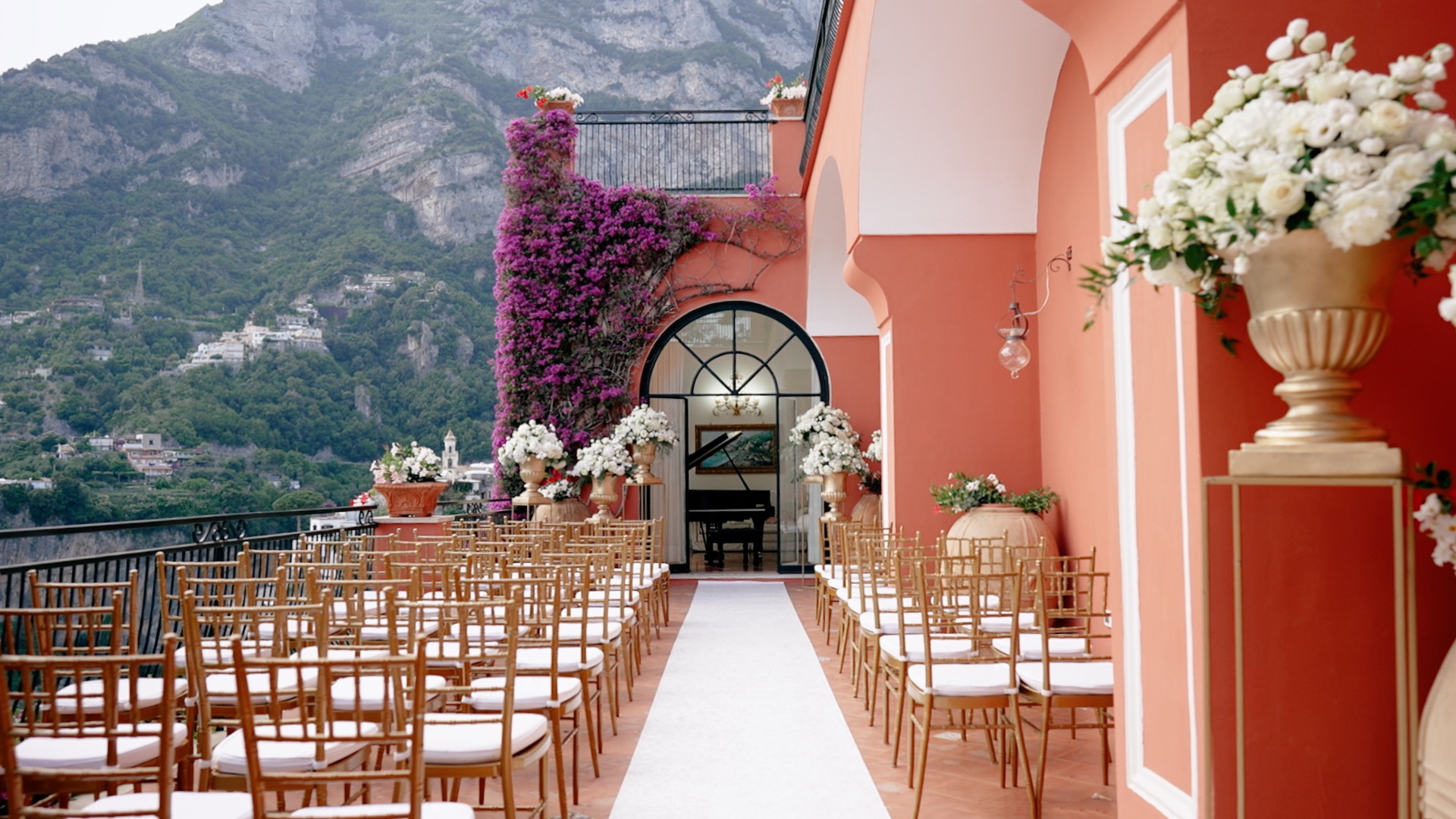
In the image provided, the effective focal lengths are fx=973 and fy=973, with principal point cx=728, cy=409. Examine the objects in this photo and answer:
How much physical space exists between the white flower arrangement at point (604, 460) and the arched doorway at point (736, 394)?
169 centimetres

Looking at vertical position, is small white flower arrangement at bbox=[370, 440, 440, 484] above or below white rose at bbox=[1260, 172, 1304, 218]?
below

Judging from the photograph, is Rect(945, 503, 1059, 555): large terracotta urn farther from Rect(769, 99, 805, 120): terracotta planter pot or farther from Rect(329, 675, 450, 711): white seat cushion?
Rect(769, 99, 805, 120): terracotta planter pot

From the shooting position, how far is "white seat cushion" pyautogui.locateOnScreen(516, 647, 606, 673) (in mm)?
3959

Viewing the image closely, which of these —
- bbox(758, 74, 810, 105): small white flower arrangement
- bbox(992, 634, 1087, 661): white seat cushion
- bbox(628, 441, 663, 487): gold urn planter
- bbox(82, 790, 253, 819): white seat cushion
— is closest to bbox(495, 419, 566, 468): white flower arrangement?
bbox(628, 441, 663, 487): gold urn planter

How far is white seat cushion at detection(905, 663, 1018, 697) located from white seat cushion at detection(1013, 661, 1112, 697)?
8 cm

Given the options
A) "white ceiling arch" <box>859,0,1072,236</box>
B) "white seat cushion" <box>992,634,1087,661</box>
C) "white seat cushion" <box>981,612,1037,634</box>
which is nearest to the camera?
"white seat cushion" <box>992,634,1087,661</box>

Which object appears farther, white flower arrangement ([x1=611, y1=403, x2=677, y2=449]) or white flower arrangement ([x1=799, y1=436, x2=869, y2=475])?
white flower arrangement ([x1=611, y1=403, x2=677, y2=449])

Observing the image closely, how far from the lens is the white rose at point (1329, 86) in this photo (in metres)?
1.73

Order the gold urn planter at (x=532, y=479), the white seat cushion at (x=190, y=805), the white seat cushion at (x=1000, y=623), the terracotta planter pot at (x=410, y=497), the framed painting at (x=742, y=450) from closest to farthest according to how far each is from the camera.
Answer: the white seat cushion at (x=190, y=805)
the white seat cushion at (x=1000, y=623)
the terracotta planter pot at (x=410, y=497)
the gold urn planter at (x=532, y=479)
the framed painting at (x=742, y=450)

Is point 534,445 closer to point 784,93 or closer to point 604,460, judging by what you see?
point 604,460

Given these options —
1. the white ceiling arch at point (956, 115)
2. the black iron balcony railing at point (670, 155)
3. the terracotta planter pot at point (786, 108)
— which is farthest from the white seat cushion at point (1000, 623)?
the terracotta planter pot at point (786, 108)

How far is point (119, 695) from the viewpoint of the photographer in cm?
319

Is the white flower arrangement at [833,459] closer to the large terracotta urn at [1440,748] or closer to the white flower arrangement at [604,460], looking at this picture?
the white flower arrangement at [604,460]

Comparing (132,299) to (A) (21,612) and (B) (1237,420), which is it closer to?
(A) (21,612)
